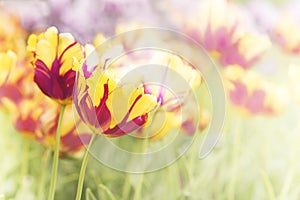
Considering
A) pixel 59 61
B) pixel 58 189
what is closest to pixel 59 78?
pixel 59 61

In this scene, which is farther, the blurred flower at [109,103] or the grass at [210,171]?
the grass at [210,171]

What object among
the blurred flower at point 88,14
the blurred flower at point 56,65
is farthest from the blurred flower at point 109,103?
the blurred flower at point 88,14

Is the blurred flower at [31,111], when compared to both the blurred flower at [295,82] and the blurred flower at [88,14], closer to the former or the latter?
the blurred flower at [88,14]

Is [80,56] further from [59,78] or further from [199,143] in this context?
[199,143]

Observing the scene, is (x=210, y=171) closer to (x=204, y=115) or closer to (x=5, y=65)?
(x=204, y=115)

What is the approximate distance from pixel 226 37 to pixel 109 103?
149mm

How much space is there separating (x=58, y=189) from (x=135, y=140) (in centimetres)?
7

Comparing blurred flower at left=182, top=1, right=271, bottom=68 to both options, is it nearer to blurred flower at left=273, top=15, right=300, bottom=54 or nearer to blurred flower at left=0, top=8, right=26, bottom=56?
blurred flower at left=273, top=15, right=300, bottom=54

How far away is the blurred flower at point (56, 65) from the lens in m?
0.42

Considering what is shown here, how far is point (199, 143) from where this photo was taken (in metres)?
0.52

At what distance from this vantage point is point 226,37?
52 centimetres

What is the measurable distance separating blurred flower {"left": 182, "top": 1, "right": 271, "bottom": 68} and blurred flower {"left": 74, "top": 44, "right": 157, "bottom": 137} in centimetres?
12

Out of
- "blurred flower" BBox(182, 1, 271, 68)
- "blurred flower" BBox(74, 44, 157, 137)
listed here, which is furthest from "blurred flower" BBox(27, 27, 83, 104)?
"blurred flower" BBox(182, 1, 271, 68)

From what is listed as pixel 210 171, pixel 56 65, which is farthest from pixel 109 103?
pixel 210 171
